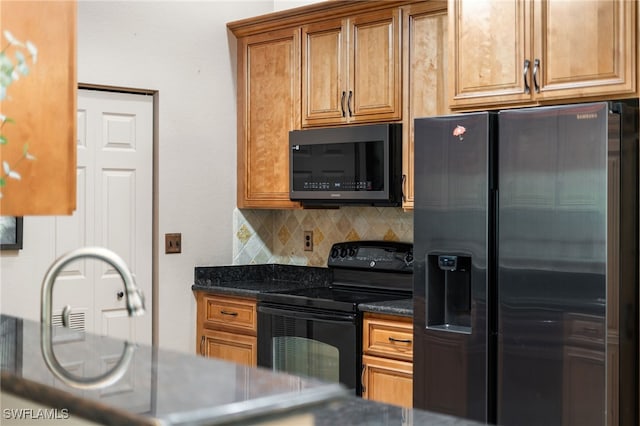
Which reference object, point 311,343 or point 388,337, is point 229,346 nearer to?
point 311,343

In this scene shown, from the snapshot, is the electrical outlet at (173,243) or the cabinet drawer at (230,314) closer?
the cabinet drawer at (230,314)

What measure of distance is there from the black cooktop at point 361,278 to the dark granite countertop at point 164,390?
102 inches

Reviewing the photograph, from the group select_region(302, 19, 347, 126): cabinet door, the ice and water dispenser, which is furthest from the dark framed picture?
the ice and water dispenser

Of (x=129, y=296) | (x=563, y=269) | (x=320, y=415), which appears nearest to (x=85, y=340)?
(x=129, y=296)

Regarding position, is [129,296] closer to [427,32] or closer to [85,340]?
[85,340]

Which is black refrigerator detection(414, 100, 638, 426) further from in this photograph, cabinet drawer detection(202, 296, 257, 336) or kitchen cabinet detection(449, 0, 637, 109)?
cabinet drawer detection(202, 296, 257, 336)

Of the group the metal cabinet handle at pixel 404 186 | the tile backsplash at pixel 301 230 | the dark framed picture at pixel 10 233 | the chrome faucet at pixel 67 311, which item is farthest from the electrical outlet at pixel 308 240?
the chrome faucet at pixel 67 311

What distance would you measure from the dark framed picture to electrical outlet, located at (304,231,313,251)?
1605 mm

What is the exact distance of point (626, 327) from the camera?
9.48 ft

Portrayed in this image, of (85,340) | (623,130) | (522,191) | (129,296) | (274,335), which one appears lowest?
(274,335)

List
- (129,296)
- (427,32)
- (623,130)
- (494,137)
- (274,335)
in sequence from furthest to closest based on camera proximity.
A: (274,335), (427,32), (494,137), (623,130), (129,296)

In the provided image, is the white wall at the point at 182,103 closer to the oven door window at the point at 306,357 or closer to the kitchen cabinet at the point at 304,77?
the kitchen cabinet at the point at 304,77

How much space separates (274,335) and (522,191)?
5.47 feet

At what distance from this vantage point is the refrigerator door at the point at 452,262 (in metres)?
3.17
